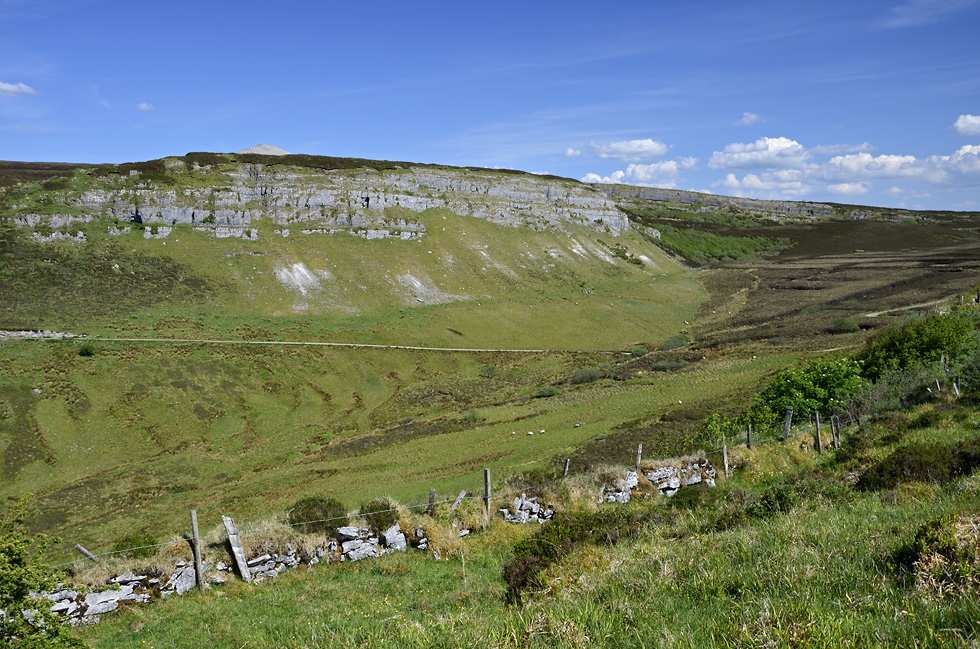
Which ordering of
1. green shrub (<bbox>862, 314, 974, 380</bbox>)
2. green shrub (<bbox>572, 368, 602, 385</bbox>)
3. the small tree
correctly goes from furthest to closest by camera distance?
1. green shrub (<bbox>572, 368, 602, 385</bbox>)
2. green shrub (<bbox>862, 314, 974, 380</bbox>)
3. the small tree

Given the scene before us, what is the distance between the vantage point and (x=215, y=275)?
237ft

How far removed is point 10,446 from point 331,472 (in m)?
22.7

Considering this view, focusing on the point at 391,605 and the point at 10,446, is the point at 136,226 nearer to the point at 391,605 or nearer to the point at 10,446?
the point at 10,446

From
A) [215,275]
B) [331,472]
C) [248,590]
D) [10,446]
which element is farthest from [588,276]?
[248,590]

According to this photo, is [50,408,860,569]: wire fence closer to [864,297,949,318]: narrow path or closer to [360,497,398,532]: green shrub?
[360,497,398,532]: green shrub

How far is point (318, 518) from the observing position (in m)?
16.5

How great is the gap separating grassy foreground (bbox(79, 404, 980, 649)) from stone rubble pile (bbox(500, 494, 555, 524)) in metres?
1.48

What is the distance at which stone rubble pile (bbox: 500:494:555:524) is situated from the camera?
16906mm

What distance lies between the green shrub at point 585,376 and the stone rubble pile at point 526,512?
1374 inches

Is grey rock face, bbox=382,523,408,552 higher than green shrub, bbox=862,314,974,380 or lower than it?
lower

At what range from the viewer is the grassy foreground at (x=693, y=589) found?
5.12 metres

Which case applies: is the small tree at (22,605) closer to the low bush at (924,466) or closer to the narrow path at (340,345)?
the low bush at (924,466)

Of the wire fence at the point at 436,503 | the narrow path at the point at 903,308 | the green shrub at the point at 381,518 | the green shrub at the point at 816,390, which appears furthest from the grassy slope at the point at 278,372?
the narrow path at the point at 903,308

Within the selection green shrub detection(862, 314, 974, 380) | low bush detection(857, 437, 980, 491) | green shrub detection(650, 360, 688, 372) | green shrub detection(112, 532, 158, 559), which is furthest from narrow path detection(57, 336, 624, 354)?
low bush detection(857, 437, 980, 491)
